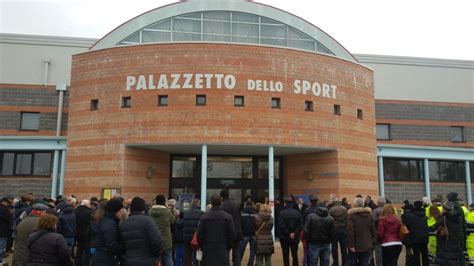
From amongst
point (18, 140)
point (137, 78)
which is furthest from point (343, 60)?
point (18, 140)

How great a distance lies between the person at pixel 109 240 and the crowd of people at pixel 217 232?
1 centimetres

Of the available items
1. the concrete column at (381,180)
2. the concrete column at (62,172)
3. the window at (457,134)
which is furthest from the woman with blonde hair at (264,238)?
the window at (457,134)

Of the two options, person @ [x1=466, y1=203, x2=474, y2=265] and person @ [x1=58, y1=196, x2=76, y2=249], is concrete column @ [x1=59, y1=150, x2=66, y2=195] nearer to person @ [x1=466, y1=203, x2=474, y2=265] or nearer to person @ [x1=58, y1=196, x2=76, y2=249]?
person @ [x1=58, y1=196, x2=76, y2=249]

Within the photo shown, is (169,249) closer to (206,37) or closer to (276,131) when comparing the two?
(276,131)

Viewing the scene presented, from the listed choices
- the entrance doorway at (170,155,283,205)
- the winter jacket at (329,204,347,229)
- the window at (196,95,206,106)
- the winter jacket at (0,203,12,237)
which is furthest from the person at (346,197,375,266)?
the entrance doorway at (170,155,283,205)

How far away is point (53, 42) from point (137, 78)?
428 inches

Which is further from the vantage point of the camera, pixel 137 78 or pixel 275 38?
pixel 275 38

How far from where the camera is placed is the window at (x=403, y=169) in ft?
79.3

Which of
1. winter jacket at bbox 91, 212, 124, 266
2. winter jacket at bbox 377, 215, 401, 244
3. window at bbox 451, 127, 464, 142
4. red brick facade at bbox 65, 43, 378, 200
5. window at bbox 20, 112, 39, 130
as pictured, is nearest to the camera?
winter jacket at bbox 91, 212, 124, 266

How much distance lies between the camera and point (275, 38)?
71.3 ft

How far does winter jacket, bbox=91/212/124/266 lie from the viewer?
629 cm

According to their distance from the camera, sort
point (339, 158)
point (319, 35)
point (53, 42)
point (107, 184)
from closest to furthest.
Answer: point (107, 184)
point (339, 158)
point (319, 35)
point (53, 42)

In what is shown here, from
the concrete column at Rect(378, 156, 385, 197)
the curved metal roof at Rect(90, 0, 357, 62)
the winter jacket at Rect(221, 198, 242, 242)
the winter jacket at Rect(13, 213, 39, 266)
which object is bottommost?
the winter jacket at Rect(13, 213, 39, 266)

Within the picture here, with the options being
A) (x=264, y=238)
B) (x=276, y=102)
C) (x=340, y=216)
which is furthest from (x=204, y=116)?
(x=264, y=238)
